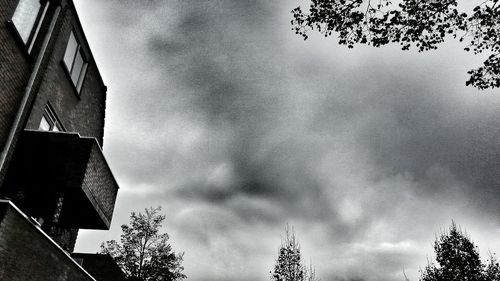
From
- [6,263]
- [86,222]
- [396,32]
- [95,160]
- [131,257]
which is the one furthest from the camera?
[131,257]

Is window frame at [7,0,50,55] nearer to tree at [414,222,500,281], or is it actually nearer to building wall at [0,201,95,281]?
building wall at [0,201,95,281]

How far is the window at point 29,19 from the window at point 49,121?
1.86 m

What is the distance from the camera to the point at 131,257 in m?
35.0

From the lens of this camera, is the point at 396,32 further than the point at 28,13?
No

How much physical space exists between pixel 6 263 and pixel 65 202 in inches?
148

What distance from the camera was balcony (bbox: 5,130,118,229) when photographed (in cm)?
894

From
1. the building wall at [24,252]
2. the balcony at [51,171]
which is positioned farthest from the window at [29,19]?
the building wall at [24,252]

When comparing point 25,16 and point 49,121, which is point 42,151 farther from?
point 25,16

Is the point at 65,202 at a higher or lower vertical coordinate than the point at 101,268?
lower

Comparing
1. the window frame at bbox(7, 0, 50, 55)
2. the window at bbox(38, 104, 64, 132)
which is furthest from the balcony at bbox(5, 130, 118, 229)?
the window frame at bbox(7, 0, 50, 55)

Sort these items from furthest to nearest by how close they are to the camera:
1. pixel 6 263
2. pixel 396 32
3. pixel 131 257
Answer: pixel 131 257 → pixel 396 32 → pixel 6 263

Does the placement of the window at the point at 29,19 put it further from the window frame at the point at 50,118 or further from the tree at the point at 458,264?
the tree at the point at 458,264

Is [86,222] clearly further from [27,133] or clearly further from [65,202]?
[27,133]

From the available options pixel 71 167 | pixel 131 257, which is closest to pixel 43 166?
pixel 71 167
